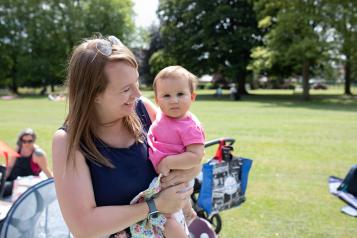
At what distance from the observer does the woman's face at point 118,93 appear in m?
1.81

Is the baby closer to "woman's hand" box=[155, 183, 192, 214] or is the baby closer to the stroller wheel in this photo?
"woman's hand" box=[155, 183, 192, 214]

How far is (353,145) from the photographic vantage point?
36.1 feet

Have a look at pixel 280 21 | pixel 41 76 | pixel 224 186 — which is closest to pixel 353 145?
pixel 224 186

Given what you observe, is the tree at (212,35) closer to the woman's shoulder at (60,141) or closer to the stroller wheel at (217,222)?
the stroller wheel at (217,222)

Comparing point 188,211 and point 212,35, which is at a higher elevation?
point 212,35

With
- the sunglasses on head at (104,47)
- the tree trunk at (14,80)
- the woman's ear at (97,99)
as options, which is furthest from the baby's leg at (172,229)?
the tree trunk at (14,80)

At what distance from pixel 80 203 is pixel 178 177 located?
0.52 metres

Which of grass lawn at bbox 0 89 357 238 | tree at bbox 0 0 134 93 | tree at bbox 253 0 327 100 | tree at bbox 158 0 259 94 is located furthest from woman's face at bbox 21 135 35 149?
tree at bbox 0 0 134 93

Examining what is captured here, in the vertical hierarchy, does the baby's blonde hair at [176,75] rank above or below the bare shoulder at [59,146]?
above

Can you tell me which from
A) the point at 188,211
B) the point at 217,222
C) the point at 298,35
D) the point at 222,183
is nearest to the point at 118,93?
the point at 188,211

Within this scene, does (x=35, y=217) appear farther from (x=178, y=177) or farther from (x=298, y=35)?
(x=298, y=35)

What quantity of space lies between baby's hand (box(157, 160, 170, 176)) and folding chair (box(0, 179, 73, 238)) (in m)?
1.01

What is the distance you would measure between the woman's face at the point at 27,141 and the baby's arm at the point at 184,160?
4797 millimetres

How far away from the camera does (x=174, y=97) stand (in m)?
2.24
